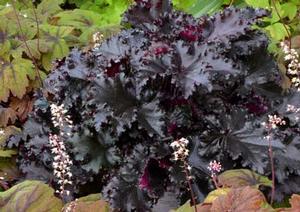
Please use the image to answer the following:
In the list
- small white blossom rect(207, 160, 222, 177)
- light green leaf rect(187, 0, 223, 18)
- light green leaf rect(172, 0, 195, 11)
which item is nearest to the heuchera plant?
small white blossom rect(207, 160, 222, 177)

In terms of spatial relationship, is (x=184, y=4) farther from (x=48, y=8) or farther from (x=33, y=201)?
(x=33, y=201)

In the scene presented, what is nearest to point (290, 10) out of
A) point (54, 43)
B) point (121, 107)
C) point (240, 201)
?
point (54, 43)

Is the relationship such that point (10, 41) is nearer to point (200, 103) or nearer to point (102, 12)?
point (102, 12)

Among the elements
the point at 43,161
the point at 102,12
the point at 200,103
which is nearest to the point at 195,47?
the point at 200,103

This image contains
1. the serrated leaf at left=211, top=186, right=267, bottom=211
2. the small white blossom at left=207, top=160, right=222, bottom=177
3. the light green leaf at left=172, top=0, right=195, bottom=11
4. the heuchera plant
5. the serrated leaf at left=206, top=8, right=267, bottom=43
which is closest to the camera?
the serrated leaf at left=211, top=186, right=267, bottom=211

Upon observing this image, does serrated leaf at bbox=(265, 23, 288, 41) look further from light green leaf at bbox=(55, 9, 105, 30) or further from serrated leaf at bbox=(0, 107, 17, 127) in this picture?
serrated leaf at bbox=(0, 107, 17, 127)

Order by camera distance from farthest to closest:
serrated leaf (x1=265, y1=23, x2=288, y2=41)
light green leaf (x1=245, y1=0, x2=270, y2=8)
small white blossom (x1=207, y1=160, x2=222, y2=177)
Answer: light green leaf (x1=245, y1=0, x2=270, y2=8)
serrated leaf (x1=265, y1=23, x2=288, y2=41)
small white blossom (x1=207, y1=160, x2=222, y2=177)

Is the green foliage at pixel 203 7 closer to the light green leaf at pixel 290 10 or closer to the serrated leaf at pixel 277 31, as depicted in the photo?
the light green leaf at pixel 290 10
